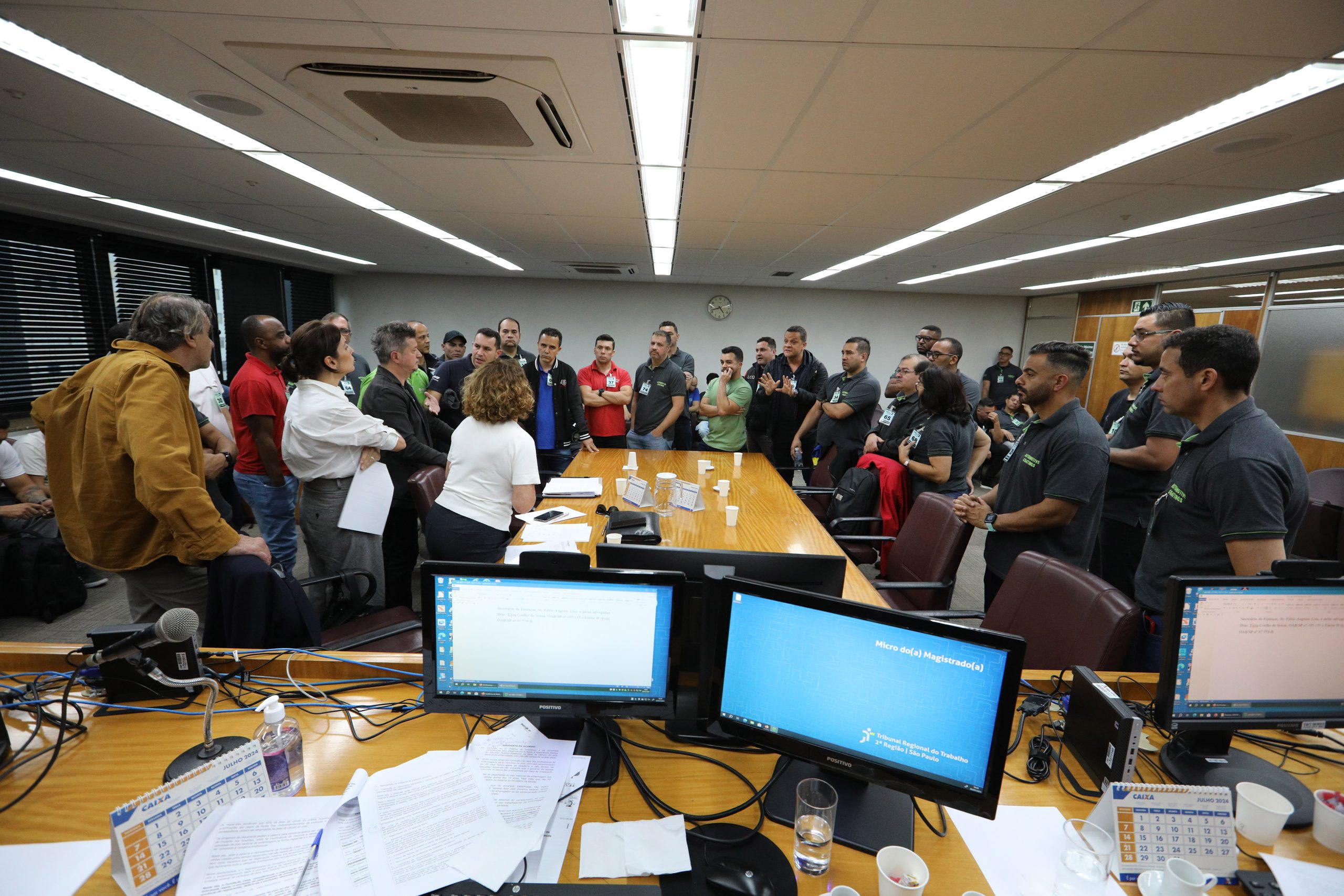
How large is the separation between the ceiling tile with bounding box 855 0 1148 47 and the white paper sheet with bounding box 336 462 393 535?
273 centimetres

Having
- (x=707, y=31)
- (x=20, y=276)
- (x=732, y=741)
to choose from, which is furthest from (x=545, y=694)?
(x=20, y=276)

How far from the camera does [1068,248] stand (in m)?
5.40

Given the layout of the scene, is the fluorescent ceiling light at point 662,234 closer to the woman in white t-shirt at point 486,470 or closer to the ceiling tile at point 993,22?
the woman in white t-shirt at point 486,470

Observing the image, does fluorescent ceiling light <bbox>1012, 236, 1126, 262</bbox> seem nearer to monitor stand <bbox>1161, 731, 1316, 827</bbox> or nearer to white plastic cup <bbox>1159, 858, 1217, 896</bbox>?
monitor stand <bbox>1161, 731, 1316, 827</bbox>

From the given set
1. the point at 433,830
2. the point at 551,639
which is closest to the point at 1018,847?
the point at 551,639

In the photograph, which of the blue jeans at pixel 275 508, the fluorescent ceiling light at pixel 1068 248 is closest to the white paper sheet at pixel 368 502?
the blue jeans at pixel 275 508

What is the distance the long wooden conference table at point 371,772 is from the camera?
99 cm

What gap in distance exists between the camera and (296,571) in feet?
13.4

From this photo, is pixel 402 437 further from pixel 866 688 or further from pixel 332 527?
pixel 866 688

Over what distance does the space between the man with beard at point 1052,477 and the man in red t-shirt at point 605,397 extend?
3187mm

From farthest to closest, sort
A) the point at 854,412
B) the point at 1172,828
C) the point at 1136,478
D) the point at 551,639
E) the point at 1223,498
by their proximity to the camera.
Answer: the point at 854,412 < the point at 1136,478 < the point at 1223,498 < the point at 551,639 < the point at 1172,828

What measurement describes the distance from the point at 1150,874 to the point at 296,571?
479 cm

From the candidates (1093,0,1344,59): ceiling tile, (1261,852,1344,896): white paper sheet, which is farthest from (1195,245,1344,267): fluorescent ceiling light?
(1261,852,1344,896): white paper sheet

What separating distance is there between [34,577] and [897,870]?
4.78 metres
